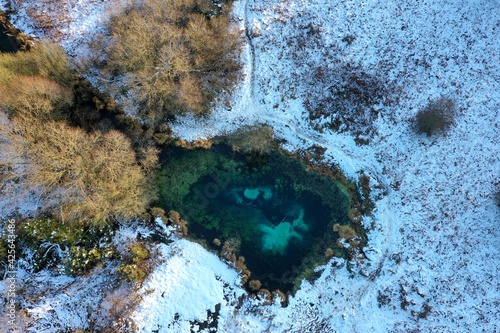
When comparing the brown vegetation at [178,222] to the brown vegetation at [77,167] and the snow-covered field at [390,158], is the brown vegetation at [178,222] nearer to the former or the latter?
the snow-covered field at [390,158]

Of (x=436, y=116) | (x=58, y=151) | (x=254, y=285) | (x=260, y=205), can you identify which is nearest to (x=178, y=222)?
(x=260, y=205)

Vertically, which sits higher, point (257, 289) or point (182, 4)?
point (182, 4)

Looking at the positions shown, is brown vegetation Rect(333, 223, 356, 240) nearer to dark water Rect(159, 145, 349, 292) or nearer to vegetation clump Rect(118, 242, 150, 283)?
dark water Rect(159, 145, 349, 292)

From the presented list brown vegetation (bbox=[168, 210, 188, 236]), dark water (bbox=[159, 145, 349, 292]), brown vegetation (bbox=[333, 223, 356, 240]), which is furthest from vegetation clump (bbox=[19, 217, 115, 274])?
brown vegetation (bbox=[333, 223, 356, 240])

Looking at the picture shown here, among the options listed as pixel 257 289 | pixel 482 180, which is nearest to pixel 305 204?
pixel 257 289

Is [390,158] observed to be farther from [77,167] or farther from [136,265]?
[77,167]

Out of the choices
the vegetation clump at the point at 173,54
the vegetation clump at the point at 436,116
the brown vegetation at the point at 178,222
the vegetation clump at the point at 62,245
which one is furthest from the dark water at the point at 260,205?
the vegetation clump at the point at 436,116

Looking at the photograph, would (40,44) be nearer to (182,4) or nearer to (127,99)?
(127,99)
